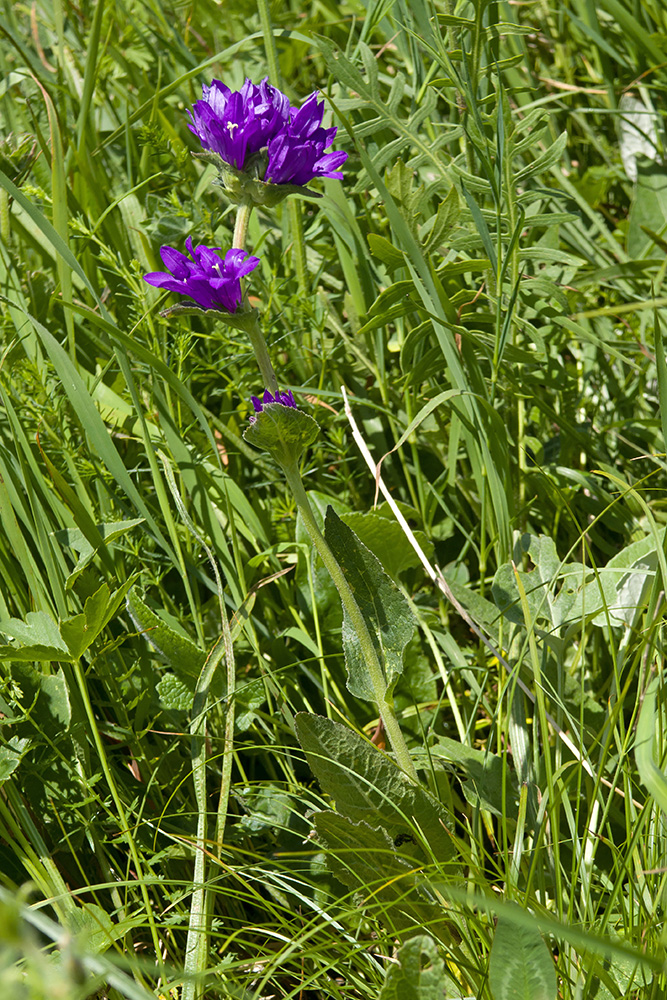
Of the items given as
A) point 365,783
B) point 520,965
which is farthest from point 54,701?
point 520,965

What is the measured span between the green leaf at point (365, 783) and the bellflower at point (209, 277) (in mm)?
488

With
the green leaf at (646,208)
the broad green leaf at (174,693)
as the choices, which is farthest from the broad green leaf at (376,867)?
the green leaf at (646,208)

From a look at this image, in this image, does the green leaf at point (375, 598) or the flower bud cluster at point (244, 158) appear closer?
the flower bud cluster at point (244, 158)

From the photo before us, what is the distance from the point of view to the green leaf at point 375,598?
1.12 metres

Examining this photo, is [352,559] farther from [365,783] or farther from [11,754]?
[11,754]

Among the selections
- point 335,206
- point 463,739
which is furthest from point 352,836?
point 335,206

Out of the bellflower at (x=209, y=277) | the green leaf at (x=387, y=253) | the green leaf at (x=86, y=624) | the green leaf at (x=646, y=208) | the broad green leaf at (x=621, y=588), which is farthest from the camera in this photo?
the green leaf at (x=646, y=208)

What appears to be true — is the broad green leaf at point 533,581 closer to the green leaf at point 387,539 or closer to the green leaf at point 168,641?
the green leaf at point 387,539

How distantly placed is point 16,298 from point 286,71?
0.87m

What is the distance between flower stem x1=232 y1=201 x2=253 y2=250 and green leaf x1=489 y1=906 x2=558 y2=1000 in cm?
76

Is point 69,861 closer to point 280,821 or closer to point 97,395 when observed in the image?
point 280,821

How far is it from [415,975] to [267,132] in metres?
0.91

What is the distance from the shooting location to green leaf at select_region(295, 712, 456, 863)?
100 cm

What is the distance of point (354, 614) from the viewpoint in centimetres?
102
